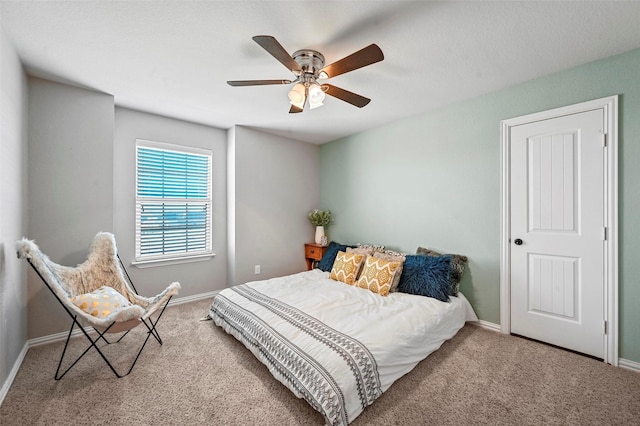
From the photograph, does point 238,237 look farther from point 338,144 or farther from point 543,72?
point 543,72

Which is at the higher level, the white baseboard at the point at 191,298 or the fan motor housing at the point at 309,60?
the fan motor housing at the point at 309,60

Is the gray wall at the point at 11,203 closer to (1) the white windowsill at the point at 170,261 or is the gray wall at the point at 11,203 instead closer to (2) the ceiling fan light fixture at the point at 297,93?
(1) the white windowsill at the point at 170,261

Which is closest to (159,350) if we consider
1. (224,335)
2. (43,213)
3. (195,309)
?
(224,335)

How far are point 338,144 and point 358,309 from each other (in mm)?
2845

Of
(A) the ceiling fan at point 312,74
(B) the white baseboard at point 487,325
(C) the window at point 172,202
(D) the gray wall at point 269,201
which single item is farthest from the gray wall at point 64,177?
(B) the white baseboard at point 487,325

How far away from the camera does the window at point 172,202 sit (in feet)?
10.8

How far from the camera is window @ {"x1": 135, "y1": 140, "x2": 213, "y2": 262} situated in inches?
129

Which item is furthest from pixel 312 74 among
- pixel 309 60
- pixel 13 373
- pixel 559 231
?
pixel 13 373

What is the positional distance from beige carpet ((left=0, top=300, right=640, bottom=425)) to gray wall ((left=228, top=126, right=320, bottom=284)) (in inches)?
65.9

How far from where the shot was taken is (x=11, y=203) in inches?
77.2

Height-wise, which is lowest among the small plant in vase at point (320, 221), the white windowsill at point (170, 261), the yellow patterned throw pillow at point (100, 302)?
the yellow patterned throw pillow at point (100, 302)

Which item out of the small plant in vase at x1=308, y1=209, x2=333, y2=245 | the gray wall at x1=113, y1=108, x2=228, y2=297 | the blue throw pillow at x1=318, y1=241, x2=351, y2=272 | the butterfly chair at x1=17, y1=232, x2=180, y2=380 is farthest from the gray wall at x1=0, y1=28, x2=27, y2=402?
the small plant in vase at x1=308, y1=209, x2=333, y2=245

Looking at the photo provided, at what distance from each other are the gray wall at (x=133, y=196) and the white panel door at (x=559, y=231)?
3534 mm

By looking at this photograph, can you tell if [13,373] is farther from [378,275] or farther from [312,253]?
[312,253]
